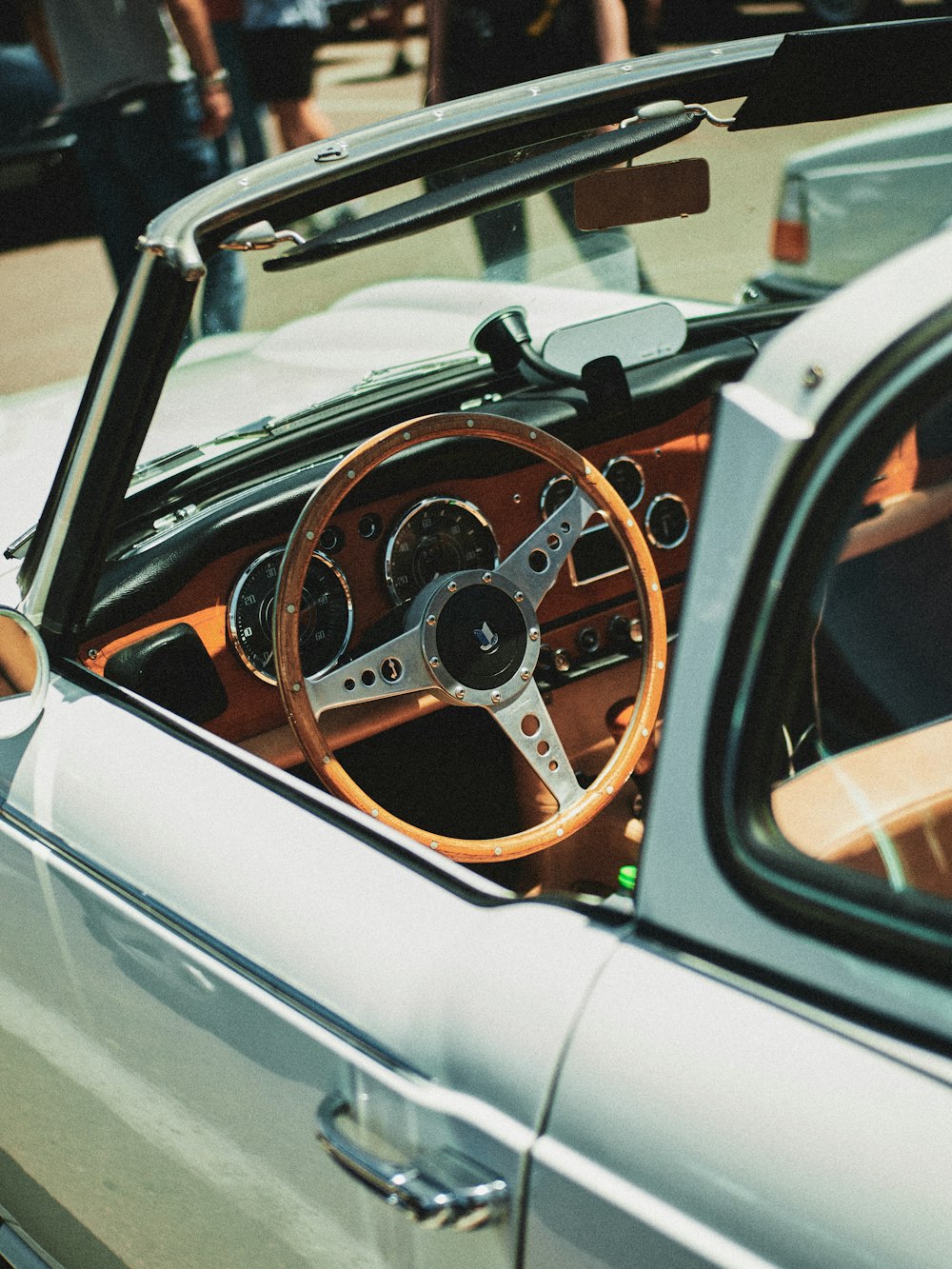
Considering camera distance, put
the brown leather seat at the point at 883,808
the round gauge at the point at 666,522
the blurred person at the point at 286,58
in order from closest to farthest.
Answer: the brown leather seat at the point at 883,808 < the round gauge at the point at 666,522 < the blurred person at the point at 286,58

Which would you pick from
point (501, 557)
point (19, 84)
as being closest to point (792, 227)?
point (501, 557)

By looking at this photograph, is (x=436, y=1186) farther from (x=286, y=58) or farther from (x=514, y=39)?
(x=286, y=58)

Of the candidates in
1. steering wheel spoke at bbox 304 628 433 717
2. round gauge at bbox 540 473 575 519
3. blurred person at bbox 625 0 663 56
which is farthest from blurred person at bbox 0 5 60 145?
steering wheel spoke at bbox 304 628 433 717

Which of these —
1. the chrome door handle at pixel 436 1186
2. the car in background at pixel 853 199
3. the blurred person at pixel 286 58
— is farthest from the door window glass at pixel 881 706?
the blurred person at pixel 286 58

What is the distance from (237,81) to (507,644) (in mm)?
4826

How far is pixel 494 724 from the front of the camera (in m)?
2.39

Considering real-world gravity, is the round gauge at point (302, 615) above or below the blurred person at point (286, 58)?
below

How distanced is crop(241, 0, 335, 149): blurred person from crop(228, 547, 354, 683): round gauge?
3923 millimetres

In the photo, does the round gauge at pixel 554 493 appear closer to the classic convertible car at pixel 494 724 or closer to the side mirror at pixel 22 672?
the classic convertible car at pixel 494 724

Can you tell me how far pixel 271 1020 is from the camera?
1348mm

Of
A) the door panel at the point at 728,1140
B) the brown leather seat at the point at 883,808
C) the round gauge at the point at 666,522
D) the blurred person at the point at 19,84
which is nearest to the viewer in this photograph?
the door panel at the point at 728,1140

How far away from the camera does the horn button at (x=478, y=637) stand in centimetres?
205

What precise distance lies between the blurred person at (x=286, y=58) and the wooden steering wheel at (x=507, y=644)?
3.96m

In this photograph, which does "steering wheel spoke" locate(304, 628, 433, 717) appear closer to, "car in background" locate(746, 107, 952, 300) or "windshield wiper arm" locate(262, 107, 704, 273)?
"windshield wiper arm" locate(262, 107, 704, 273)
